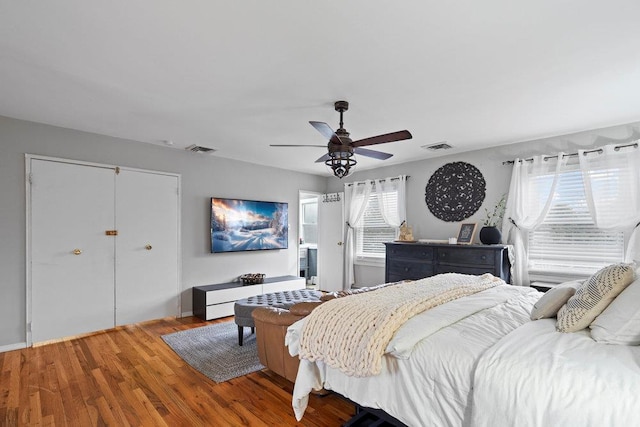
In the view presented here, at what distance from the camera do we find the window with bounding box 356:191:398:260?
595cm

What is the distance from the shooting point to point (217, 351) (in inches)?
137

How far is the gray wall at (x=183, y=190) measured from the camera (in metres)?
3.56

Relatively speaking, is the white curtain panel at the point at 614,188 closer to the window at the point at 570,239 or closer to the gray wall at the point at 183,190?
the window at the point at 570,239

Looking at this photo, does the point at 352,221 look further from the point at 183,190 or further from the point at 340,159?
the point at 340,159

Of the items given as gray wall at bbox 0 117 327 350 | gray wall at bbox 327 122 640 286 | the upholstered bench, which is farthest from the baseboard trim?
gray wall at bbox 327 122 640 286

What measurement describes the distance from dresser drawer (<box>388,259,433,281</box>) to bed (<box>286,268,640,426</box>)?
100 inches

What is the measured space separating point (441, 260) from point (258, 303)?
8.40 feet

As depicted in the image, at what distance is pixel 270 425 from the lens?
221 cm

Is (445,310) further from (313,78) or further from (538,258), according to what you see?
(538,258)

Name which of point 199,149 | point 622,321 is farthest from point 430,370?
point 199,149

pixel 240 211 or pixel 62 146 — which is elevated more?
pixel 62 146

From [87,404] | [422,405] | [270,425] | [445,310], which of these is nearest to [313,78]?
[445,310]

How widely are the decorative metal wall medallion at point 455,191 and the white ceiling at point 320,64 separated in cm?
111

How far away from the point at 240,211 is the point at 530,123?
4280 millimetres
